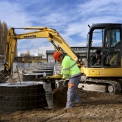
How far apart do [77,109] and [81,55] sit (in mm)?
5923

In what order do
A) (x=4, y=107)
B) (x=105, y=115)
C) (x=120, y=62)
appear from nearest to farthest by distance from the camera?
(x=105, y=115) → (x=4, y=107) → (x=120, y=62)

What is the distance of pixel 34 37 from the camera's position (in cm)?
1180

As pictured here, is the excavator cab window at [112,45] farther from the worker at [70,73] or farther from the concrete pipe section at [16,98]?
the concrete pipe section at [16,98]

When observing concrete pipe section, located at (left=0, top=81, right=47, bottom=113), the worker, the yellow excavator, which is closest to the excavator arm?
the yellow excavator

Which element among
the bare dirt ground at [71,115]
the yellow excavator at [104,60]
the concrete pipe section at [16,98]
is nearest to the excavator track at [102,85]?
the yellow excavator at [104,60]

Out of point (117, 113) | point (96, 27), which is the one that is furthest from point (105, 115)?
point (96, 27)

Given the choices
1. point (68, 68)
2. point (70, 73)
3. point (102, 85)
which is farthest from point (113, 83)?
point (68, 68)

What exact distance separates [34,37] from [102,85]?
400cm

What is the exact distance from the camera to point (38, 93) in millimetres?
6469

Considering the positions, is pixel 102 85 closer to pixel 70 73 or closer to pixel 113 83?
pixel 113 83

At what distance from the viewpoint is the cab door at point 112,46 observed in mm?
10320

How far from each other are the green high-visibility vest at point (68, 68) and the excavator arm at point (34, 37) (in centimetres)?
470

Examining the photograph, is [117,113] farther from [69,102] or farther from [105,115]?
[69,102]

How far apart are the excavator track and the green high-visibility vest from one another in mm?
4096
